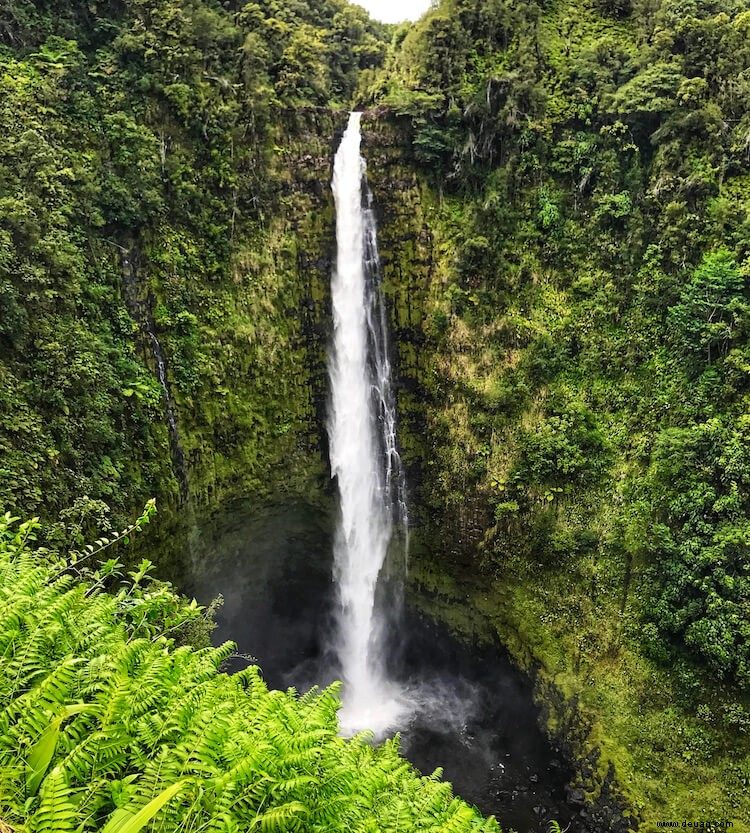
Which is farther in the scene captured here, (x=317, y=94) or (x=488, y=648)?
(x=317, y=94)

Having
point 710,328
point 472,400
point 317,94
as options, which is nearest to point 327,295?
point 472,400

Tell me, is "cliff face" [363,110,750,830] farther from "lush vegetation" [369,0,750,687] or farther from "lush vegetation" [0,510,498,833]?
"lush vegetation" [0,510,498,833]

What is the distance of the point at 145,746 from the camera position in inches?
126

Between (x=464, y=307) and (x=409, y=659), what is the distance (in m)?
11.0

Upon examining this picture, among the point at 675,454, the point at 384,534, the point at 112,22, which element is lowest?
the point at 384,534

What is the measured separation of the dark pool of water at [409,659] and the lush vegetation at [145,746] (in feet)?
35.1

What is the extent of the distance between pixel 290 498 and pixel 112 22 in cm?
1432

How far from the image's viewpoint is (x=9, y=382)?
35.3 ft

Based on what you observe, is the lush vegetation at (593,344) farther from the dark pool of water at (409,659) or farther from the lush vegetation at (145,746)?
the lush vegetation at (145,746)

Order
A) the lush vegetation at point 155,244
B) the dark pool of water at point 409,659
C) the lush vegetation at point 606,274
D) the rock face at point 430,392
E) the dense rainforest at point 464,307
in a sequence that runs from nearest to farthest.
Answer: the lush vegetation at point 155,244
the dense rainforest at point 464,307
the lush vegetation at point 606,274
the dark pool of water at point 409,659
the rock face at point 430,392

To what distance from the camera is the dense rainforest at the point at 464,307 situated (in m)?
12.0

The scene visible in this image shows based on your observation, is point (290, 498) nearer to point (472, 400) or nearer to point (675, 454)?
point (472, 400)

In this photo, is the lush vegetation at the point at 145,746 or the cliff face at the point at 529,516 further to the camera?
the cliff face at the point at 529,516

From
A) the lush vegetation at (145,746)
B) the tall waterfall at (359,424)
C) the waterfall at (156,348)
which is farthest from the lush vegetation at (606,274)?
the lush vegetation at (145,746)
